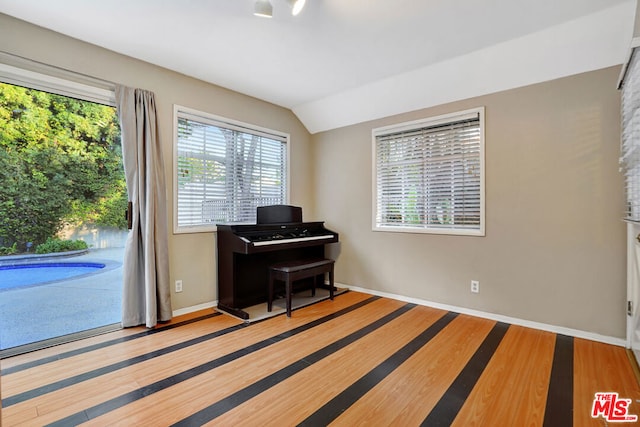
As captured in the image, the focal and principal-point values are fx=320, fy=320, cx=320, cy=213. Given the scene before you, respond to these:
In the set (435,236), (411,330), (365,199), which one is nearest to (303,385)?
(411,330)

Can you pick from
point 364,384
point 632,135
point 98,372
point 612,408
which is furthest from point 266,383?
point 632,135

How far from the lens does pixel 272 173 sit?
4355 mm

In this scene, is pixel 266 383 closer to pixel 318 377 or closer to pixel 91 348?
pixel 318 377

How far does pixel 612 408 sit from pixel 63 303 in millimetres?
4000

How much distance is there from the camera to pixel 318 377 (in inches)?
84.0

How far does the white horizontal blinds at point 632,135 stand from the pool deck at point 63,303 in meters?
4.10

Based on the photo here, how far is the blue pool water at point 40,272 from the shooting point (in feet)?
8.00

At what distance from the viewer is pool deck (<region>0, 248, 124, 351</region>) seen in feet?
8.17

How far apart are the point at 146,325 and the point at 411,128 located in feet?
11.4

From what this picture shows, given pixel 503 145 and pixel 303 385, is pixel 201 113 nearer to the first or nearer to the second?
pixel 303 385

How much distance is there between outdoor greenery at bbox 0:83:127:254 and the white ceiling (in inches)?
24.6

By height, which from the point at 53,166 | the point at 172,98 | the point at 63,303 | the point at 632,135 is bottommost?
the point at 63,303

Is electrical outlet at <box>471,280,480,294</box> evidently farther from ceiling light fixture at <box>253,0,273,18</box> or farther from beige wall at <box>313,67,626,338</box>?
ceiling light fixture at <box>253,0,273,18</box>

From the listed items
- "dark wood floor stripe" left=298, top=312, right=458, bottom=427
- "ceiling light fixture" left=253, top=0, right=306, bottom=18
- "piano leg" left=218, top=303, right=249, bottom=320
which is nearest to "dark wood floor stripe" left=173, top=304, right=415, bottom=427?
"dark wood floor stripe" left=298, top=312, right=458, bottom=427
